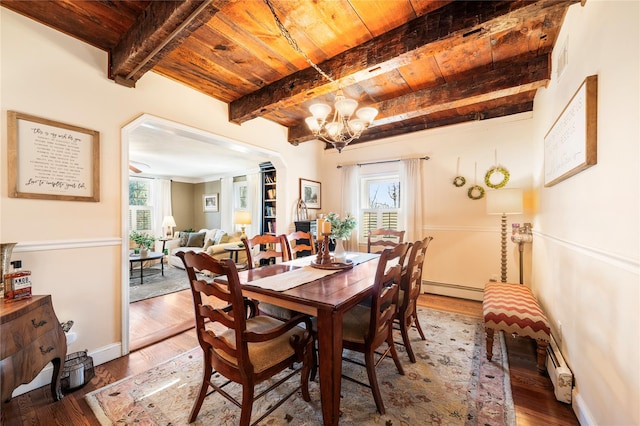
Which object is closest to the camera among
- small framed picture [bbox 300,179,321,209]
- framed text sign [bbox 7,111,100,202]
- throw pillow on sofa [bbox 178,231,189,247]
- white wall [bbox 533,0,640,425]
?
white wall [bbox 533,0,640,425]

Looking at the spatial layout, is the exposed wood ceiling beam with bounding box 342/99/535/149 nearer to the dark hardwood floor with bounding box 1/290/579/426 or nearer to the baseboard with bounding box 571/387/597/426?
the dark hardwood floor with bounding box 1/290/579/426

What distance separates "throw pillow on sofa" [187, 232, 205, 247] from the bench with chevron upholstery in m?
5.92

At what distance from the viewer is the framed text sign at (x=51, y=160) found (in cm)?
170

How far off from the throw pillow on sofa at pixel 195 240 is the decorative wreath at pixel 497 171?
234 inches

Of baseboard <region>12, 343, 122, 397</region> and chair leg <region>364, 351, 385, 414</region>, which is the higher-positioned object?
chair leg <region>364, 351, 385, 414</region>

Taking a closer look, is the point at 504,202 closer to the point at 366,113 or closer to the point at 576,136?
the point at 576,136

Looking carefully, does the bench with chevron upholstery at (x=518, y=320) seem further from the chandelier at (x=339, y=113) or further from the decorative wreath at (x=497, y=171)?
the chandelier at (x=339, y=113)

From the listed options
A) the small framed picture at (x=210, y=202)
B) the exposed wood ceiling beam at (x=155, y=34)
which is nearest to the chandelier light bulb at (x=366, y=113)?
the exposed wood ceiling beam at (x=155, y=34)

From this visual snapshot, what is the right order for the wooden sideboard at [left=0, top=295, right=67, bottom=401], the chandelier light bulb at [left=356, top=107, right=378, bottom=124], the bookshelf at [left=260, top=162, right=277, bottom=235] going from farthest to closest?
the bookshelf at [left=260, top=162, right=277, bottom=235] < the chandelier light bulb at [left=356, top=107, right=378, bottom=124] < the wooden sideboard at [left=0, top=295, right=67, bottom=401]

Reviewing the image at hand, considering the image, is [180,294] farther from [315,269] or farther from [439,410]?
[439,410]

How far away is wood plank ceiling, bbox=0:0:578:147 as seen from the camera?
1.64m

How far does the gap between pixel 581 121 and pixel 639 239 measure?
836mm

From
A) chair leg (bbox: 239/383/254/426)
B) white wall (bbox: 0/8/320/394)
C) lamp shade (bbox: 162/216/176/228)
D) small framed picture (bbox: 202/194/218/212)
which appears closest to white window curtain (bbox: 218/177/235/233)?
small framed picture (bbox: 202/194/218/212)

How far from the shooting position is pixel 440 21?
5.59ft
